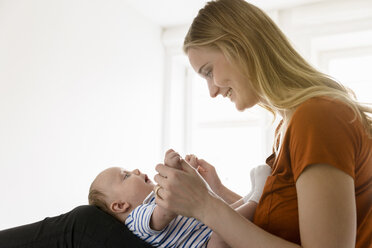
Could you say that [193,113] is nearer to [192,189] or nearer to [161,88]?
[161,88]

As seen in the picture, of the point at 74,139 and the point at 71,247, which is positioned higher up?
the point at 74,139

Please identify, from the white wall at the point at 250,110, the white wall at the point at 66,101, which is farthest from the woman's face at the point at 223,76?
the white wall at the point at 250,110

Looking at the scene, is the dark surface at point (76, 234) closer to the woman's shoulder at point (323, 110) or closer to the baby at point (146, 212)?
the baby at point (146, 212)

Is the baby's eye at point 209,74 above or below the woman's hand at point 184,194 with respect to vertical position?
above

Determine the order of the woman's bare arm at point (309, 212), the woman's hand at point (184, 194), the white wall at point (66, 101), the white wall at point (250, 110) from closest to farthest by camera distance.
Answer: the woman's bare arm at point (309, 212) → the woman's hand at point (184, 194) → the white wall at point (66, 101) → the white wall at point (250, 110)

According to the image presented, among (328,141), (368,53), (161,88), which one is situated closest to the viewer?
(328,141)

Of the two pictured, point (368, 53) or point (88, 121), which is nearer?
point (88, 121)

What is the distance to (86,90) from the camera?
2758 millimetres

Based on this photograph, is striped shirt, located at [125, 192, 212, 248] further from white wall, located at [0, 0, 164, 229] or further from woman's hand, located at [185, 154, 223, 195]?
white wall, located at [0, 0, 164, 229]

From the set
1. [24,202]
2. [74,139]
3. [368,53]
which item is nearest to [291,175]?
[24,202]

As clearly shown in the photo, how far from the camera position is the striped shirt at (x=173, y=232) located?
3.86ft

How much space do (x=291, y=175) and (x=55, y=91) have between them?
1.89m

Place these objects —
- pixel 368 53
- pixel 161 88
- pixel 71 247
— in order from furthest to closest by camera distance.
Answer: pixel 161 88 < pixel 368 53 < pixel 71 247

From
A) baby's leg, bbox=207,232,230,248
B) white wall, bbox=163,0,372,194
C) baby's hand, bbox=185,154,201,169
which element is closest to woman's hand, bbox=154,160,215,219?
baby's leg, bbox=207,232,230,248
